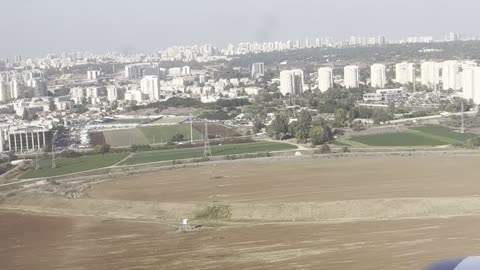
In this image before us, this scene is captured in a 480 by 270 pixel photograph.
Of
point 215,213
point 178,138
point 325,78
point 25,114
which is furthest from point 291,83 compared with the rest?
point 215,213

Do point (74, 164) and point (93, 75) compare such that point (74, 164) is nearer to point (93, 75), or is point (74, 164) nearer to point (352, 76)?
point (352, 76)

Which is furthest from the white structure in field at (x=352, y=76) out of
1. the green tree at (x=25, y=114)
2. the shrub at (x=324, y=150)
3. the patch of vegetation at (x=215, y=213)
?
the patch of vegetation at (x=215, y=213)

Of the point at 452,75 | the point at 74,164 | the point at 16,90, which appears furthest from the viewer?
the point at 16,90

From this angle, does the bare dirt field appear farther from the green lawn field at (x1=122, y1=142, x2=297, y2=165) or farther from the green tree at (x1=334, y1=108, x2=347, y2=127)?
the green tree at (x1=334, y1=108, x2=347, y2=127)

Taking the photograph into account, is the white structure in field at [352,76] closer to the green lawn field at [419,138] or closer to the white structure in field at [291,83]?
the white structure in field at [291,83]

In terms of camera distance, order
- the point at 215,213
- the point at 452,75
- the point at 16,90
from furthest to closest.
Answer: the point at 16,90 → the point at 452,75 → the point at 215,213
